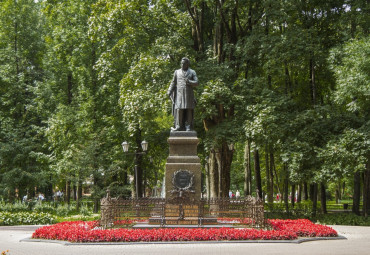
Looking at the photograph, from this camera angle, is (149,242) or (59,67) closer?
(149,242)

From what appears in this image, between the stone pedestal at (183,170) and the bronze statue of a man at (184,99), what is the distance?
2.94 ft

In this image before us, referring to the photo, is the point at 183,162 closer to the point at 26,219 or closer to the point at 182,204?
the point at 182,204

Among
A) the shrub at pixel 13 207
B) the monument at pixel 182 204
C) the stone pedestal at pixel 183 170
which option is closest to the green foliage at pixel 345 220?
the monument at pixel 182 204

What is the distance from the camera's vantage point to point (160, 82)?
70.5 feet

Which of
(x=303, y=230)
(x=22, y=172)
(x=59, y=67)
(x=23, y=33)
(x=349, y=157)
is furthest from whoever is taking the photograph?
(x=23, y=33)

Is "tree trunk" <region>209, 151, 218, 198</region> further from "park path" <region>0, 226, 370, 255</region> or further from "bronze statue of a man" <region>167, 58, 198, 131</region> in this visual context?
"park path" <region>0, 226, 370, 255</region>

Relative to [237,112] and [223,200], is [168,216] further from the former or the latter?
[237,112]

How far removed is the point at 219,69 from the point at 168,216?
10.1 meters

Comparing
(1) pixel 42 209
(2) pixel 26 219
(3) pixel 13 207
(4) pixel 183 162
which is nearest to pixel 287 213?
(4) pixel 183 162

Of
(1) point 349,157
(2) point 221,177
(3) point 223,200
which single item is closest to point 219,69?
(2) point 221,177

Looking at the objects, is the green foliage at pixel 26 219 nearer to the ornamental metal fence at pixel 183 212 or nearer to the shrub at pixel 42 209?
the shrub at pixel 42 209

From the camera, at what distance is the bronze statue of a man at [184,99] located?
52.8 ft

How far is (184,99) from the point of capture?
1617 cm

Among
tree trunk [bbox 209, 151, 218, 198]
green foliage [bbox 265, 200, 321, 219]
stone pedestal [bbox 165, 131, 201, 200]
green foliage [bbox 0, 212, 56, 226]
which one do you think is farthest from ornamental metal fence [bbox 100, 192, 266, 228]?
green foliage [bbox 265, 200, 321, 219]
